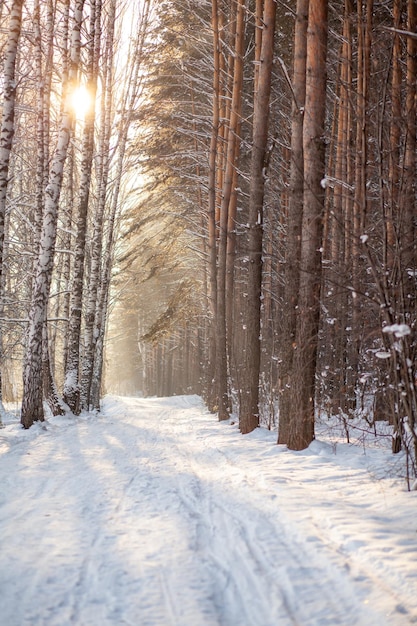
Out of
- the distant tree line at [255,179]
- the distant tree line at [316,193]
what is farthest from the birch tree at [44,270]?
the distant tree line at [316,193]

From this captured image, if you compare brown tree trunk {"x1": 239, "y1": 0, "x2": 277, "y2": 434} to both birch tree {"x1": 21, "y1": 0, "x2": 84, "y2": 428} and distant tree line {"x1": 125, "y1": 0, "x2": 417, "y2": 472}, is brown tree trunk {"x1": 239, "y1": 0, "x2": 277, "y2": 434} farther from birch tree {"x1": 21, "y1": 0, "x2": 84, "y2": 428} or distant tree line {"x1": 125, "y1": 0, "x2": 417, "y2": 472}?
birch tree {"x1": 21, "y1": 0, "x2": 84, "y2": 428}

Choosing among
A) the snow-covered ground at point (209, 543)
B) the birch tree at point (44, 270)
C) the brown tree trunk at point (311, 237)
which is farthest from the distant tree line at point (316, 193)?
the birch tree at point (44, 270)

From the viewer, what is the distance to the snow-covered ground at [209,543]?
302 centimetres

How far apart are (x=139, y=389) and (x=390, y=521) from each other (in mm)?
56324

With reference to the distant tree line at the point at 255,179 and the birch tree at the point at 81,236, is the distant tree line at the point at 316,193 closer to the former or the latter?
the distant tree line at the point at 255,179

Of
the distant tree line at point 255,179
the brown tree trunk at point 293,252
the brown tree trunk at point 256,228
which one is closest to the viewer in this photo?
the distant tree line at point 255,179

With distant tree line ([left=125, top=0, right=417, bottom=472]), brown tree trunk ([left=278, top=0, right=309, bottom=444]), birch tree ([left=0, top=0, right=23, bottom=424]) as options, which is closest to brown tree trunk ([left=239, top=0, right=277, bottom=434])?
distant tree line ([left=125, top=0, right=417, bottom=472])

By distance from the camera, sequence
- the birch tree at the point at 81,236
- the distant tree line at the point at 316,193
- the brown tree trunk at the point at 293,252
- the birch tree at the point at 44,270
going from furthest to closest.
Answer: the birch tree at the point at 81,236
the birch tree at the point at 44,270
the brown tree trunk at the point at 293,252
the distant tree line at the point at 316,193

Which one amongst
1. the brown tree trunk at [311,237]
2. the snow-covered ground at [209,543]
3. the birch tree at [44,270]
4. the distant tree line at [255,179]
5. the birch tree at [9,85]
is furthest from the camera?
the birch tree at [44,270]

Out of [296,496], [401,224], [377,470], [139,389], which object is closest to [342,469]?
[377,470]

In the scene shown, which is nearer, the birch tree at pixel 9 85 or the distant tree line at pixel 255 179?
the distant tree line at pixel 255 179

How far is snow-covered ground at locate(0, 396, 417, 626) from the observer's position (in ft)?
9.92

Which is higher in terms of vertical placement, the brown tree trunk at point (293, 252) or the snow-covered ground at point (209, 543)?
the brown tree trunk at point (293, 252)

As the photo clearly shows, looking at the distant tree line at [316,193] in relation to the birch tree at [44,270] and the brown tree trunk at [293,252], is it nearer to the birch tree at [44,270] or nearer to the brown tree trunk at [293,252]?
the brown tree trunk at [293,252]
